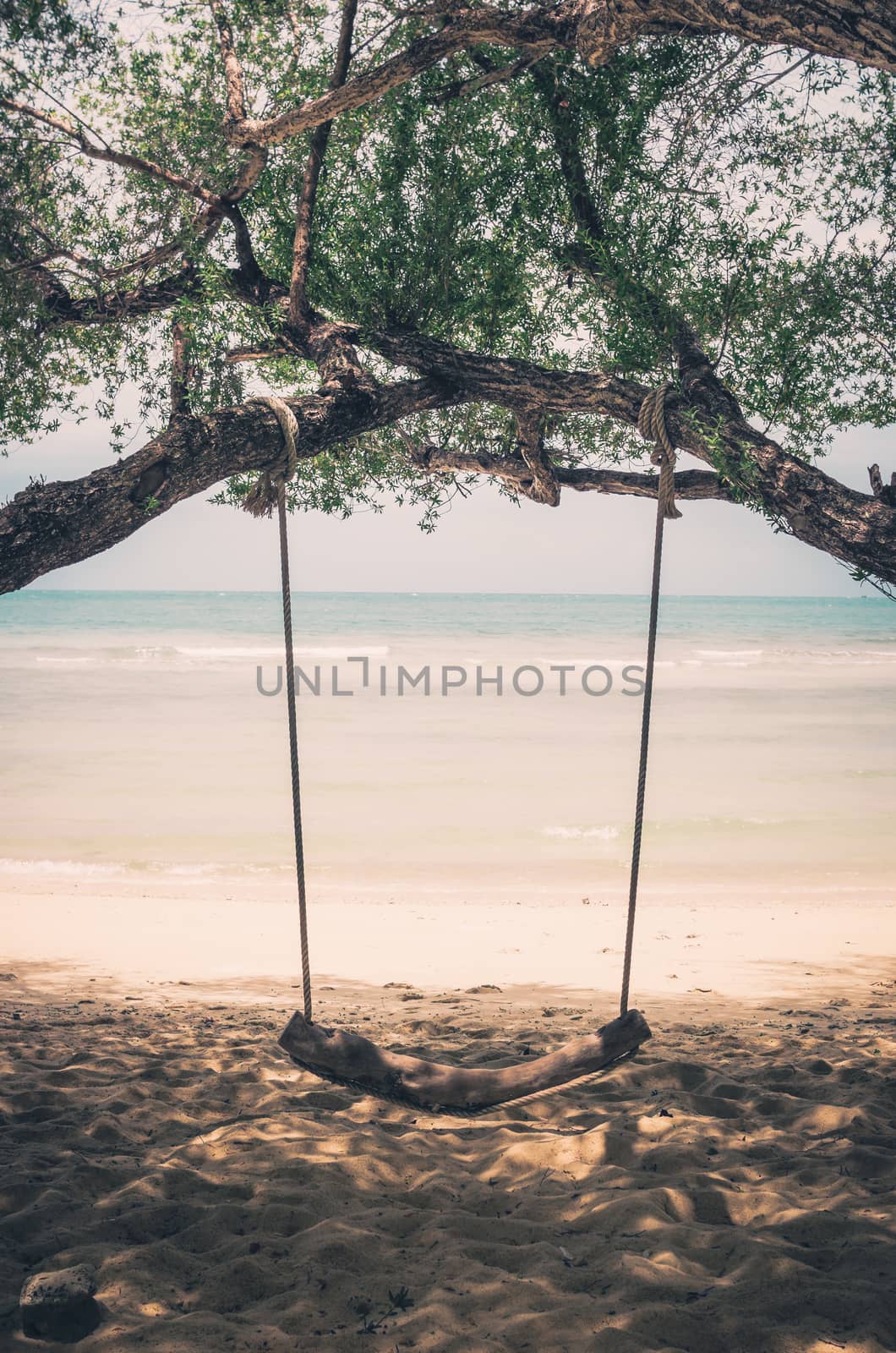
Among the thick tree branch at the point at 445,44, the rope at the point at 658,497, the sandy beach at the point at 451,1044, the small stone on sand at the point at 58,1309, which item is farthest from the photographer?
the thick tree branch at the point at 445,44

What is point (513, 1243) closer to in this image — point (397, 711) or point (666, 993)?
point (666, 993)

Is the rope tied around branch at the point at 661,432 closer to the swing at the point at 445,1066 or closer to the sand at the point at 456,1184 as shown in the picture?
the swing at the point at 445,1066

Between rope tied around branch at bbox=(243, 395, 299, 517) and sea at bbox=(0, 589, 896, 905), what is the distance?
5391 millimetres

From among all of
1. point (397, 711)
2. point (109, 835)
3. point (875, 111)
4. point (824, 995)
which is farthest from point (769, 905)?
point (397, 711)

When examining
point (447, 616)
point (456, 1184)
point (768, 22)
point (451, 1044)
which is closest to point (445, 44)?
point (768, 22)

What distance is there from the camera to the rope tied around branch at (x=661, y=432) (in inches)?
139

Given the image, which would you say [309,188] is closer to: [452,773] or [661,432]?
[661,432]

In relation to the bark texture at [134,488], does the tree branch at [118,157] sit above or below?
above

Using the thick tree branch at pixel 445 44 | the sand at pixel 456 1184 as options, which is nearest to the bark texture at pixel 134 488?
the thick tree branch at pixel 445 44

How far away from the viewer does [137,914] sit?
757 cm

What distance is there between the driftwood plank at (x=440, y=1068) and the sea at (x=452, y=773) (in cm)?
A: 510

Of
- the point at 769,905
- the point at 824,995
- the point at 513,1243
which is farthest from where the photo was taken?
the point at 769,905

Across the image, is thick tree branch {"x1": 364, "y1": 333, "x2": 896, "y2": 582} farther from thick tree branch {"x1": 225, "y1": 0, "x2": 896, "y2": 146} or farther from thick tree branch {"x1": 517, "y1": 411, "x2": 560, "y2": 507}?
thick tree branch {"x1": 225, "y1": 0, "x2": 896, "y2": 146}

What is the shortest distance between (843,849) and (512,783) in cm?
448
